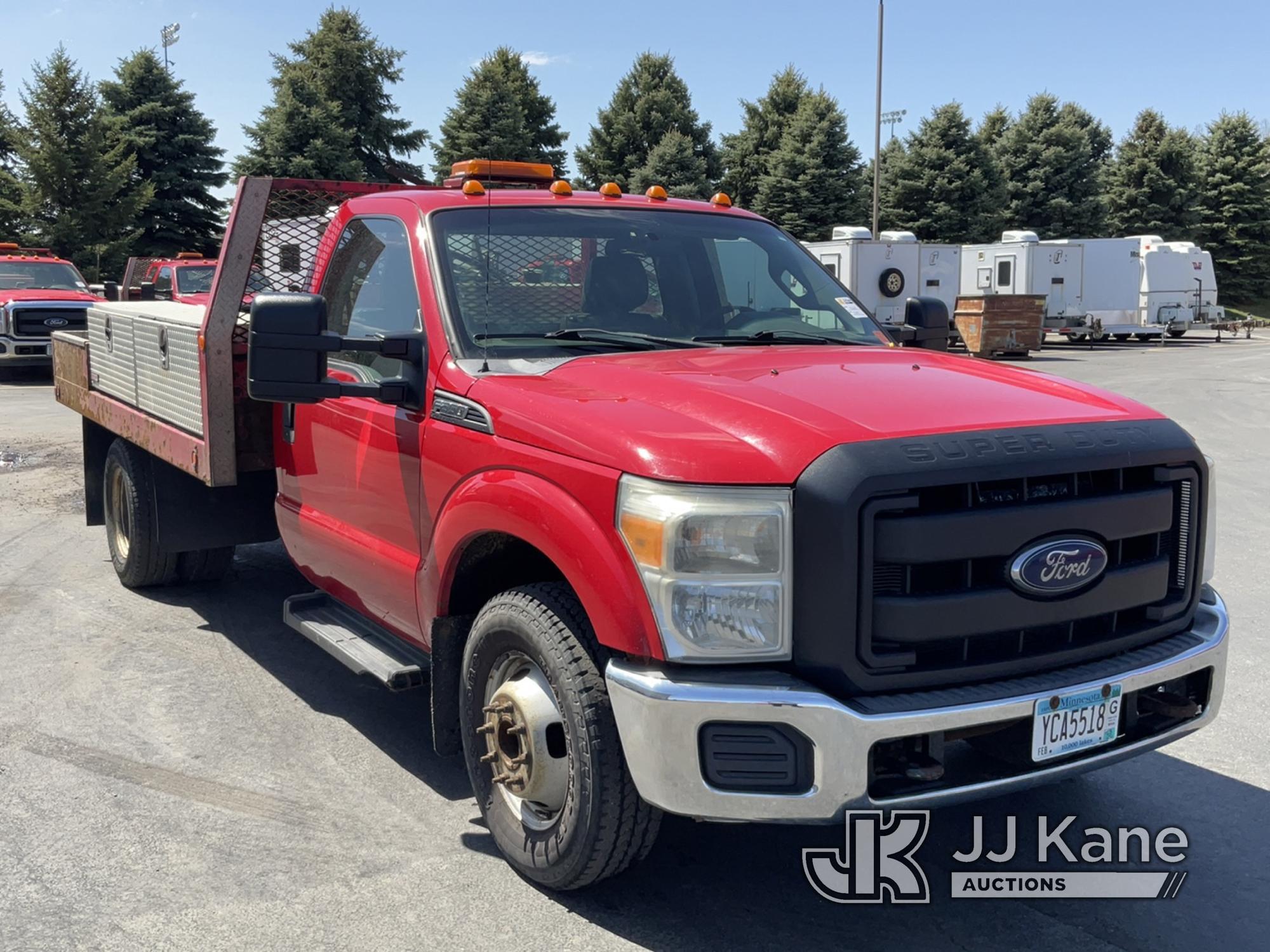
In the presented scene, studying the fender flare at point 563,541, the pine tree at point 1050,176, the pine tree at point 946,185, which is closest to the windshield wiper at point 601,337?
the fender flare at point 563,541

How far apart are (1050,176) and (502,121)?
20.5 m

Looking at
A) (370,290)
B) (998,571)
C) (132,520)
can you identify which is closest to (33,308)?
(132,520)

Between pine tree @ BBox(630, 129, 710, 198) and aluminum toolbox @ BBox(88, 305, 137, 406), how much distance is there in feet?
121

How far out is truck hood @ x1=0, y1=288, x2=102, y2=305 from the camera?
19.9 meters

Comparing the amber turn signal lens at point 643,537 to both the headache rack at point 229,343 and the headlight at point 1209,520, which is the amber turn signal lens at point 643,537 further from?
the headache rack at point 229,343

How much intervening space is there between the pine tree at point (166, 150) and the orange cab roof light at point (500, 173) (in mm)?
33114

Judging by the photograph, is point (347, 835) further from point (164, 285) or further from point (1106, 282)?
point (1106, 282)

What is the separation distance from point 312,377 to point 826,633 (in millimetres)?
1742

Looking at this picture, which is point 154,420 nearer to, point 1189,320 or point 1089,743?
point 1089,743

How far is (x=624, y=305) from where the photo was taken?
4184 mm

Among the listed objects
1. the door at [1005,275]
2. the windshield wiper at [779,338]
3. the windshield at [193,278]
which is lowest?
the windshield wiper at [779,338]

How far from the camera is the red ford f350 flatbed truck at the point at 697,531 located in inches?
111

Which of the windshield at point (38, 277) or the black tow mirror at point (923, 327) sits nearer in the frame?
the black tow mirror at point (923, 327)

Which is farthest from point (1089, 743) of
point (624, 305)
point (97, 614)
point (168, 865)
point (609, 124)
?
point (609, 124)
